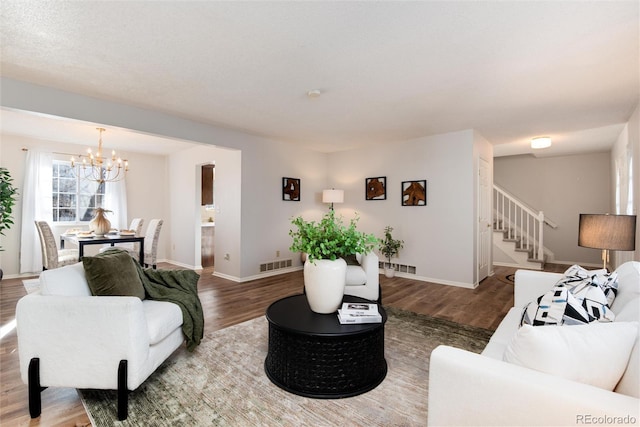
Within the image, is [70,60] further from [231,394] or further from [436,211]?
[436,211]

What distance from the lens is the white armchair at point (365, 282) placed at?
10.9ft

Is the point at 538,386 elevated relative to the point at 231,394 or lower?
elevated

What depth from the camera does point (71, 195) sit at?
18.6 feet

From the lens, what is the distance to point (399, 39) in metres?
2.09

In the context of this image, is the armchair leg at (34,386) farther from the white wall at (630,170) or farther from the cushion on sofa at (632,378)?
the white wall at (630,170)

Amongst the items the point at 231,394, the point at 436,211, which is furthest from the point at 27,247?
the point at 436,211

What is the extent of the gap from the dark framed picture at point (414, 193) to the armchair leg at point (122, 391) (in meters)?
4.45

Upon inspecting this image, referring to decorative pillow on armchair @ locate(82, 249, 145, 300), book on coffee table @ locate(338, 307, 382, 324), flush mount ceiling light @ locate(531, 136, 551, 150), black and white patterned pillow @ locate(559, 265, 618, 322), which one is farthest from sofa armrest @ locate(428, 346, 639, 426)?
flush mount ceiling light @ locate(531, 136, 551, 150)

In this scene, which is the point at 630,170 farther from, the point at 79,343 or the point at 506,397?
the point at 79,343

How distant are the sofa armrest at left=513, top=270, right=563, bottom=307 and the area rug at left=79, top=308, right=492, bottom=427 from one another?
589 mm

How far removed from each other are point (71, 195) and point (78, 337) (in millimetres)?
5311

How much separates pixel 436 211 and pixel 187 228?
470cm

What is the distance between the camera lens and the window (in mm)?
5500

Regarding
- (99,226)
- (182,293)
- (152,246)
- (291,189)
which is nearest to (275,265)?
(291,189)
